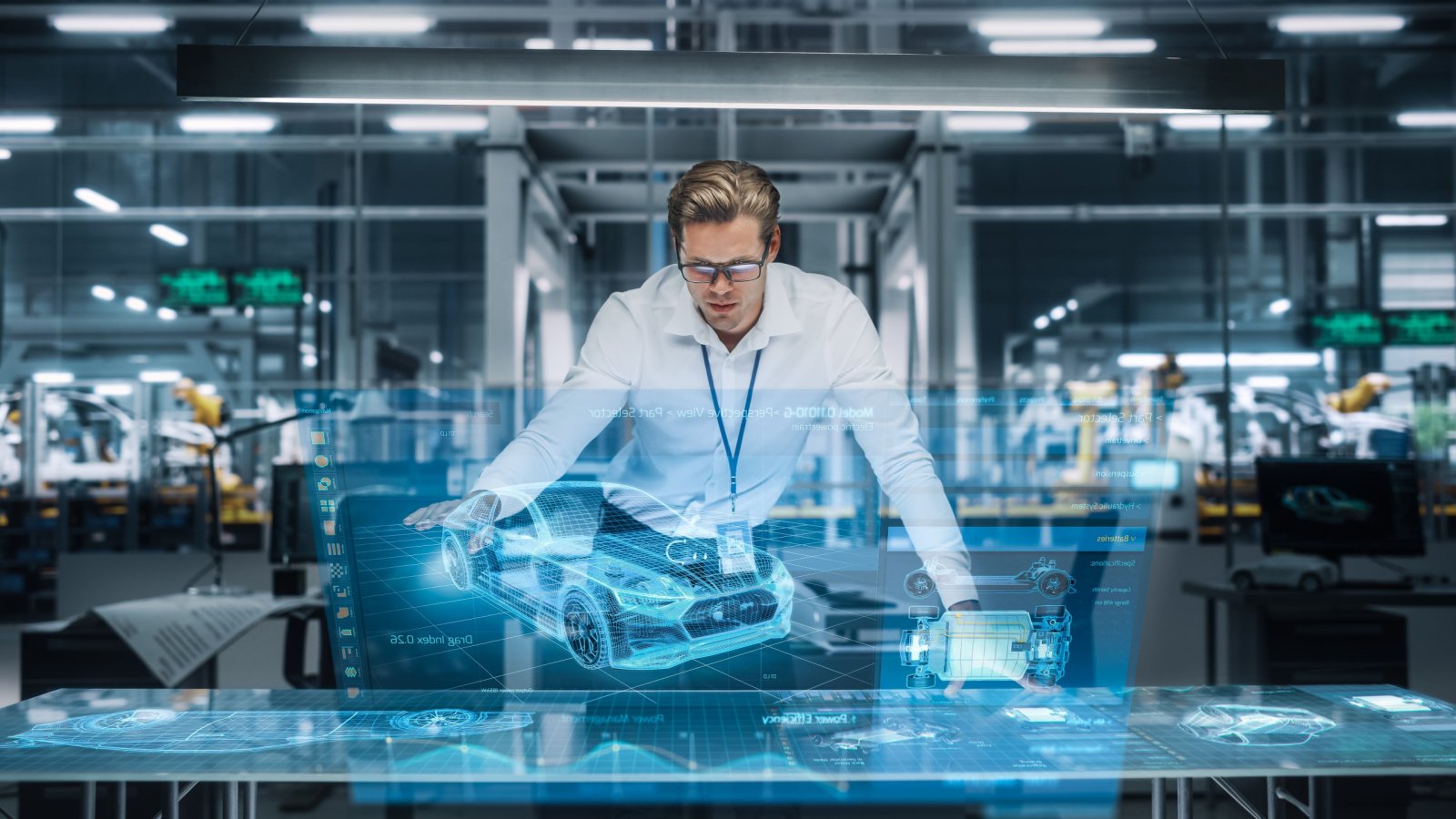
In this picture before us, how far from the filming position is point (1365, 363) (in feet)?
24.7

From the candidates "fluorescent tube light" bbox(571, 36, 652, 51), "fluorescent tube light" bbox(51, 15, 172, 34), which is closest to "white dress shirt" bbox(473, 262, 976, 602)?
"fluorescent tube light" bbox(571, 36, 652, 51)

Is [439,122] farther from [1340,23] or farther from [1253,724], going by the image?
[1253,724]

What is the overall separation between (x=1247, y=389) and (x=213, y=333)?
7602mm

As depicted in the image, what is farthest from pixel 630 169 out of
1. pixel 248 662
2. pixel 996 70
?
pixel 996 70

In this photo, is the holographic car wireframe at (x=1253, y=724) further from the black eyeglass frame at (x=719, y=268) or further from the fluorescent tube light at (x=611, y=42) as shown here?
the fluorescent tube light at (x=611, y=42)

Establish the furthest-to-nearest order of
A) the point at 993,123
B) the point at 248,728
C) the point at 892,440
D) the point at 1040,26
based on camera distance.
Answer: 1. the point at 993,123
2. the point at 1040,26
3. the point at 892,440
4. the point at 248,728

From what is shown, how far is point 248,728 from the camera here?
1.86 m

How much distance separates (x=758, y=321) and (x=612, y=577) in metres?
0.61

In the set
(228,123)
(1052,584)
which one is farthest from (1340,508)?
(228,123)

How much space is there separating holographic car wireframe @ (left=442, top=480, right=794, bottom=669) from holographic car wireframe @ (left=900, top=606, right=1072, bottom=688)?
0.85ft

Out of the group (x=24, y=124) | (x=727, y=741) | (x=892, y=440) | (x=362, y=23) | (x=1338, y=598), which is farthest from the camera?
(x=24, y=124)

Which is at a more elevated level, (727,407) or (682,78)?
(682,78)

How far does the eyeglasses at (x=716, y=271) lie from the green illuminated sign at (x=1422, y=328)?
6878 millimetres

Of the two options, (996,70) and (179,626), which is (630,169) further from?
(996,70)
